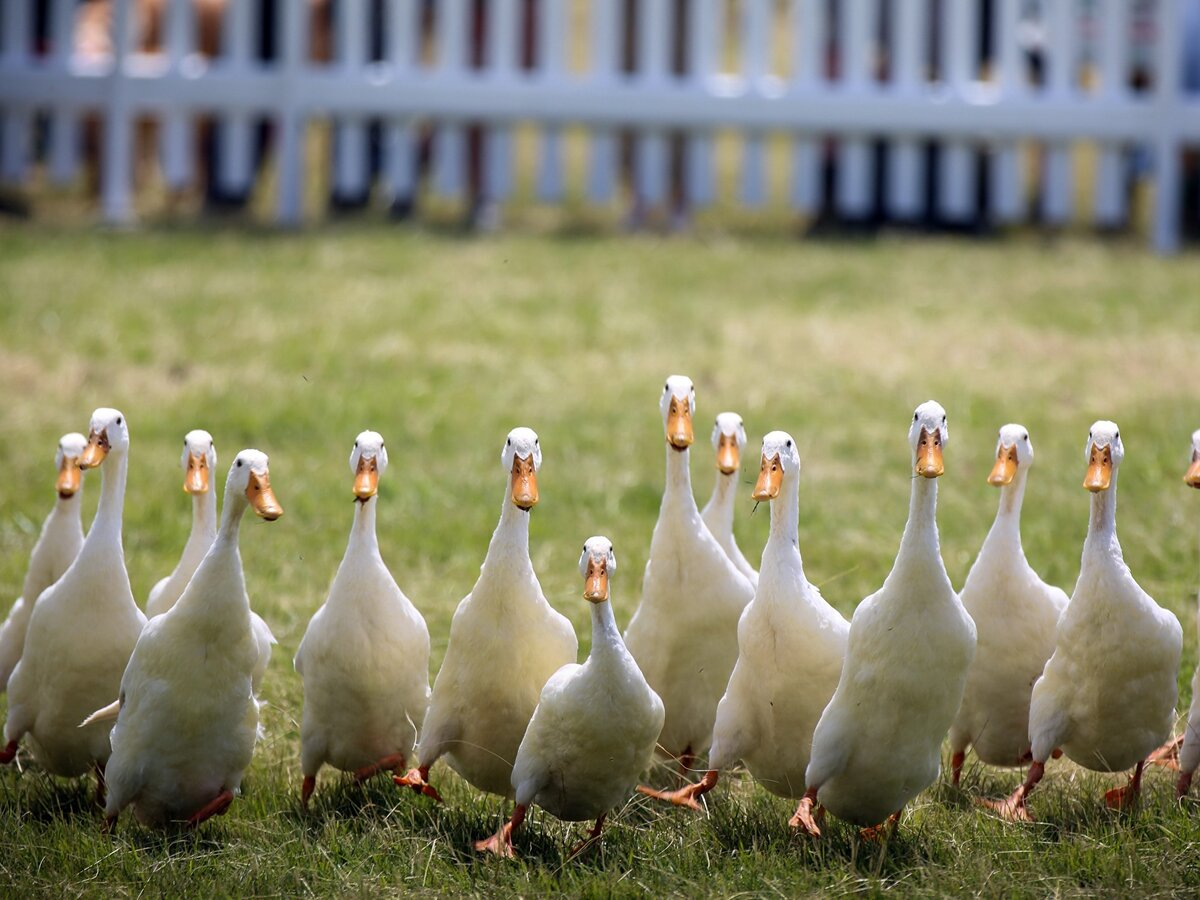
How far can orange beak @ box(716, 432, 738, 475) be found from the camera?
15.7ft

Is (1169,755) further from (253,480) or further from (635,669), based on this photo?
(253,480)

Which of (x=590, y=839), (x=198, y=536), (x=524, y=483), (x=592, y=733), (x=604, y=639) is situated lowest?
(x=590, y=839)

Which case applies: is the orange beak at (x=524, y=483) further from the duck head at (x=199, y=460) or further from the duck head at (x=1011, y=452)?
the duck head at (x=1011, y=452)

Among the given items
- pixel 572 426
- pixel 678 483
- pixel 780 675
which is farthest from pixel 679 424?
pixel 572 426

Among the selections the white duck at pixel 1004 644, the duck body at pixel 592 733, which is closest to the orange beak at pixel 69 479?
the duck body at pixel 592 733

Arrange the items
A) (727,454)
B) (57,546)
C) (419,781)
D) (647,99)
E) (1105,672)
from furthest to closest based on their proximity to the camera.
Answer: (647,99)
(57,546)
(727,454)
(419,781)
(1105,672)

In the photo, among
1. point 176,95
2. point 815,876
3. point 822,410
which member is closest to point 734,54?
point 176,95

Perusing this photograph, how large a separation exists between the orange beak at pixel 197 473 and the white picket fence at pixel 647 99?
658 centimetres

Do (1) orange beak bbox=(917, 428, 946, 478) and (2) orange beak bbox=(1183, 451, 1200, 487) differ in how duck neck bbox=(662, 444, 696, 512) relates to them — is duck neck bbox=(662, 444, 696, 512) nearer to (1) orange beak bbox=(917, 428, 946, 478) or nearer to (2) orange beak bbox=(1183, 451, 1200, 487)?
(1) orange beak bbox=(917, 428, 946, 478)

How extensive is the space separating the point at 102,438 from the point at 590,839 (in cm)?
172

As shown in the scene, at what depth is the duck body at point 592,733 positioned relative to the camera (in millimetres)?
3977

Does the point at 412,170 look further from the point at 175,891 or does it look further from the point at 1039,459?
the point at 175,891

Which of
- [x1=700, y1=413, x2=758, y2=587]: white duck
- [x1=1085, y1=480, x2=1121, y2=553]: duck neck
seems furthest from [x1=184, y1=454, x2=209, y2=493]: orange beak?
[x1=1085, y1=480, x2=1121, y2=553]: duck neck

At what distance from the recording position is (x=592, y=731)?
13.0 feet
